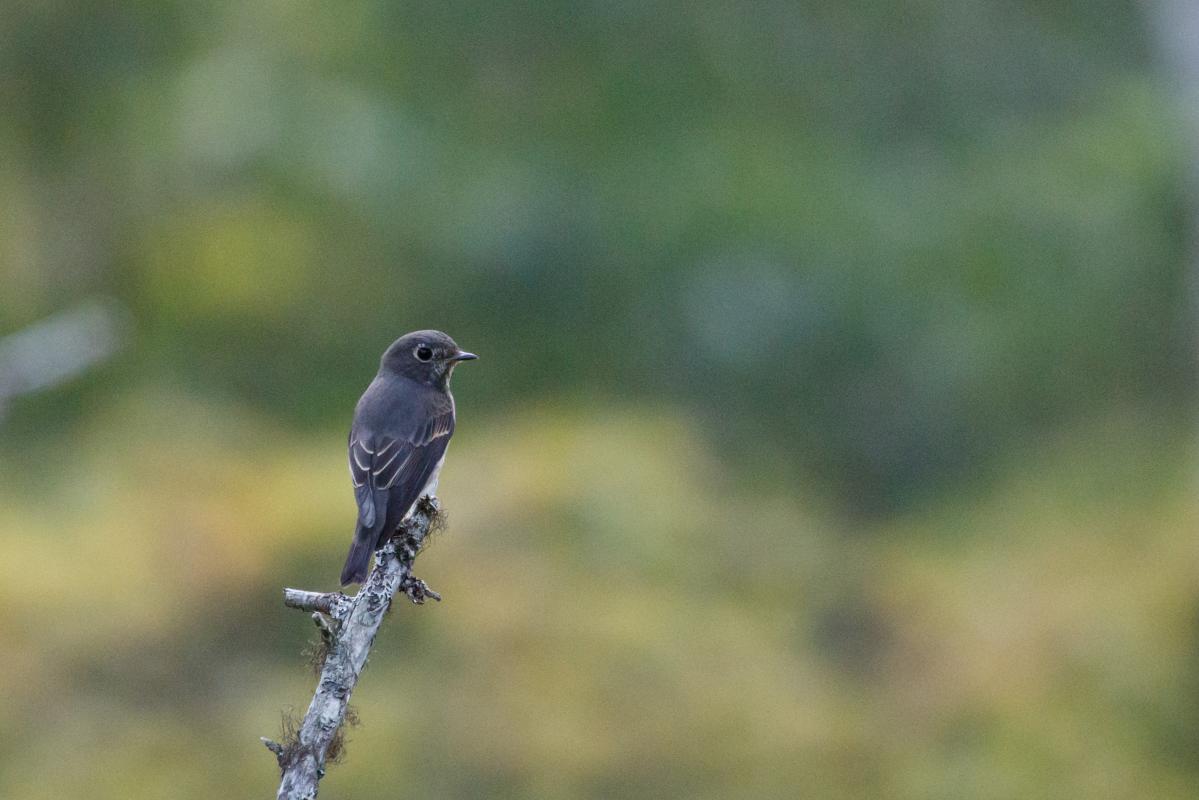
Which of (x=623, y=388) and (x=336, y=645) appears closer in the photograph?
(x=336, y=645)

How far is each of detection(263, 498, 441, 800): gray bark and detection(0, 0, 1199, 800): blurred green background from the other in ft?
15.3

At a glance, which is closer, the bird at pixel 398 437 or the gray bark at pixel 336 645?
the gray bark at pixel 336 645

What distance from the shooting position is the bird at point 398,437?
17.1 ft

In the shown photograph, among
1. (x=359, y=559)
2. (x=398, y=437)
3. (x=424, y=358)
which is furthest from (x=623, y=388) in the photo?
(x=359, y=559)

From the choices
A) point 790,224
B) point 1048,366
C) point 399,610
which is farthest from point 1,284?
point 1048,366

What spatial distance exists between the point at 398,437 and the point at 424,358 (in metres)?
0.84

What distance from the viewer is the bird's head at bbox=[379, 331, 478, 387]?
666 centimetres

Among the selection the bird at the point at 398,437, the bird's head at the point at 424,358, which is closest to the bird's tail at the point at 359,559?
the bird at the point at 398,437

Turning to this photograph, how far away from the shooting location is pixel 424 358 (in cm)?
670

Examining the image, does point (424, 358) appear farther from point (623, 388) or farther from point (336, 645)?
point (623, 388)

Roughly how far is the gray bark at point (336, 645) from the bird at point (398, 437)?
0.75 metres

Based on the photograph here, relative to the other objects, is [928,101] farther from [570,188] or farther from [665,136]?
[570,188]

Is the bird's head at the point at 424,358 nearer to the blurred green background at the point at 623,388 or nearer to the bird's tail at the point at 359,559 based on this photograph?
the bird's tail at the point at 359,559

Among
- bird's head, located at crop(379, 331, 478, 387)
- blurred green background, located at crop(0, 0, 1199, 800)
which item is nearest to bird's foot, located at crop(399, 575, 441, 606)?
bird's head, located at crop(379, 331, 478, 387)
